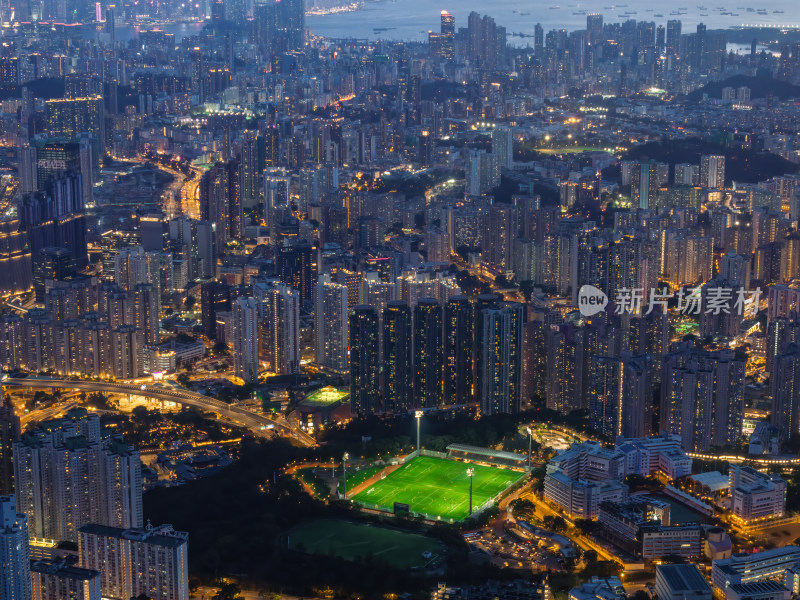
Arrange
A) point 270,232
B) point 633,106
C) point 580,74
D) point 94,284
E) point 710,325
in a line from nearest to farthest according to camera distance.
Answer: point 710,325, point 94,284, point 270,232, point 633,106, point 580,74

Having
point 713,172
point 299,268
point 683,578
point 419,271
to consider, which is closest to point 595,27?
point 713,172

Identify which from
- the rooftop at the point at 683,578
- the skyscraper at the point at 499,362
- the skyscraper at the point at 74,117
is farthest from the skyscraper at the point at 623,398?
the skyscraper at the point at 74,117

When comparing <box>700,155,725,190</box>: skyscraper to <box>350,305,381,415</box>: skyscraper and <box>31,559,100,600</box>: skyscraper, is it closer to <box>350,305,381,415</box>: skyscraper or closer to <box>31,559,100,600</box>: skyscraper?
<box>350,305,381,415</box>: skyscraper

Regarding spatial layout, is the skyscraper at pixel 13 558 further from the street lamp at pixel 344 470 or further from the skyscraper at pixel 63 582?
the street lamp at pixel 344 470

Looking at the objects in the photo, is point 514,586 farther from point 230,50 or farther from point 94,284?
point 230,50

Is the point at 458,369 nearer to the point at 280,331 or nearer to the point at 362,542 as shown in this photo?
the point at 280,331

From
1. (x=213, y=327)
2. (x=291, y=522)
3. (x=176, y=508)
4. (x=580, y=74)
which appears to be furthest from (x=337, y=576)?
(x=580, y=74)

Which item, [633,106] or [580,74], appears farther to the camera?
[580,74]
